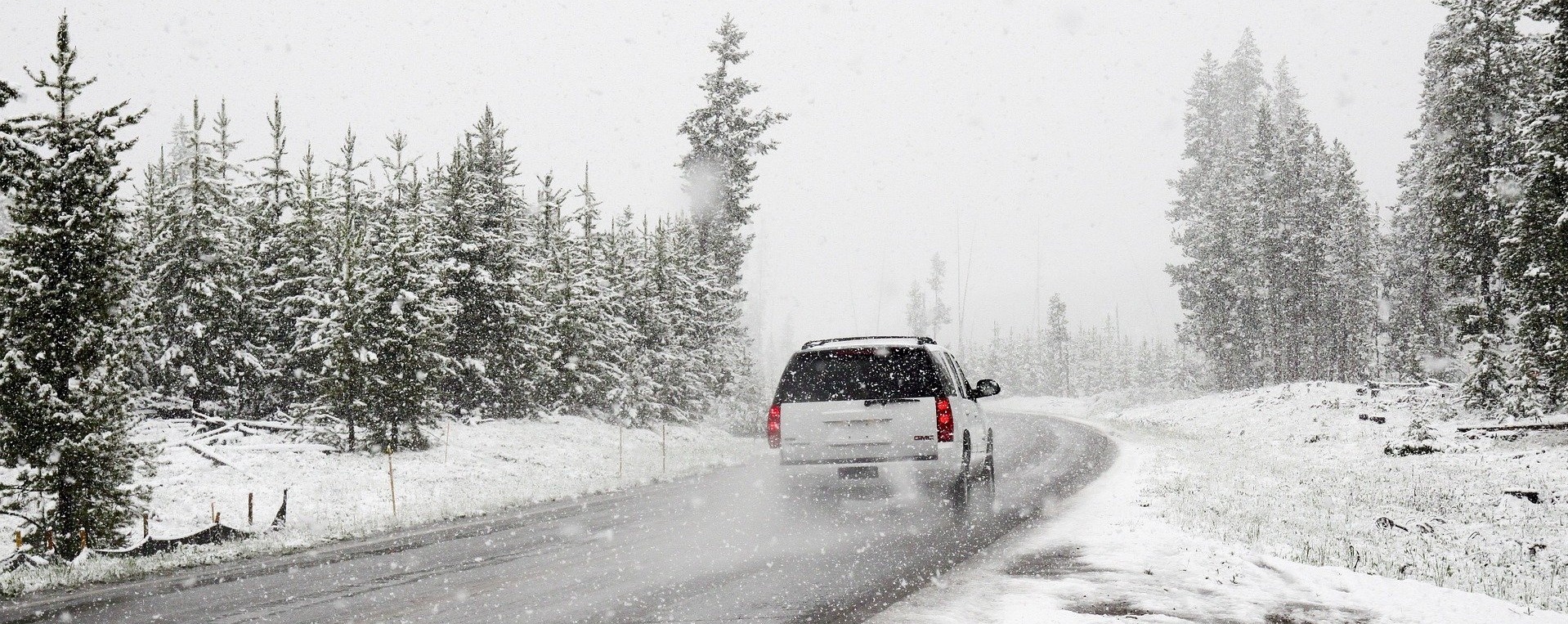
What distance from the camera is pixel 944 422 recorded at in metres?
9.91

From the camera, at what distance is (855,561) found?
7559mm

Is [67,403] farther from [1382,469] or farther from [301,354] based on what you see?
[1382,469]

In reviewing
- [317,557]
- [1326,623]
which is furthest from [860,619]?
[317,557]

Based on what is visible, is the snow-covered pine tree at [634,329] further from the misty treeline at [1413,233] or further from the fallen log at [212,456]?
the misty treeline at [1413,233]

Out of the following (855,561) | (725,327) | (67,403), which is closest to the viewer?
(855,561)

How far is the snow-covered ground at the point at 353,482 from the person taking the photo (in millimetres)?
9789

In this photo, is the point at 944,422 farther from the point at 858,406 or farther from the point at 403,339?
the point at 403,339

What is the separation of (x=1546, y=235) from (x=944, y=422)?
14.5m

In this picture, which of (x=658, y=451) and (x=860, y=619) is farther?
(x=658, y=451)

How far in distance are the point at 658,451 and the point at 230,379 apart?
37.4 feet

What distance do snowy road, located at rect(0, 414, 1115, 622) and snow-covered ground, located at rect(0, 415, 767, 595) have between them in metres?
1.00

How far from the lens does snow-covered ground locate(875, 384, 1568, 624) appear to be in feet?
19.0

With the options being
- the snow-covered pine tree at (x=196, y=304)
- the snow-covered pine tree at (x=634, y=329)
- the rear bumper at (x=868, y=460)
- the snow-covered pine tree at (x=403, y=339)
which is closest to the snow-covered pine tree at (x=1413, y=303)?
the snow-covered pine tree at (x=634, y=329)

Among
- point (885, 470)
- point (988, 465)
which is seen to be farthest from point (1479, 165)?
point (885, 470)
